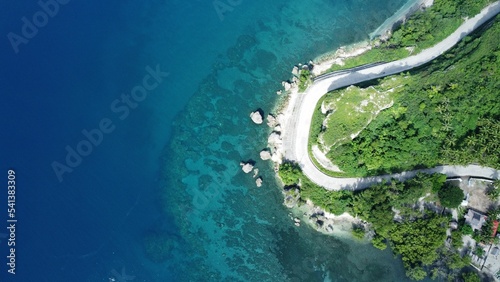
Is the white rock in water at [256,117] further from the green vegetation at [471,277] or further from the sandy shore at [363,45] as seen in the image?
the green vegetation at [471,277]

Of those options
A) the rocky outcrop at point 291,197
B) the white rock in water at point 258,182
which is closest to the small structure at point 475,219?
the rocky outcrop at point 291,197

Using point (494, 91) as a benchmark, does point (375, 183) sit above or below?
below

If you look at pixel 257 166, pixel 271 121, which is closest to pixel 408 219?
pixel 257 166

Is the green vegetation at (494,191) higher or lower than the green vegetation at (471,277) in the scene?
higher

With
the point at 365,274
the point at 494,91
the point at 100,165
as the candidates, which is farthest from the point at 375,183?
the point at 100,165

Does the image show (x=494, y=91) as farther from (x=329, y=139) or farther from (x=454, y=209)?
(x=329, y=139)

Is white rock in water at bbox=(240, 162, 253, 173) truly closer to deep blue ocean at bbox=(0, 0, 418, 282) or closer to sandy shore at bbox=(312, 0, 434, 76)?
deep blue ocean at bbox=(0, 0, 418, 282)

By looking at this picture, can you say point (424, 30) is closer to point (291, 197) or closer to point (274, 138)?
point (274, 138)
